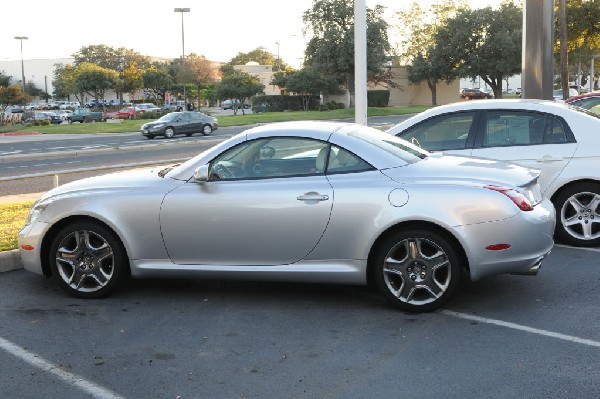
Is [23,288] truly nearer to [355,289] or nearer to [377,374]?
[355,289]

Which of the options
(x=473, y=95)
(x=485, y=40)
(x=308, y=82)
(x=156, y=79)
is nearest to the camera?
(x=485, y=40)

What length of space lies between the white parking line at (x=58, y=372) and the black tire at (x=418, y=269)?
231 cm

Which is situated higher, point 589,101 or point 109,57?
point 109,57

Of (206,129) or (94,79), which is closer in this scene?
(206,129)

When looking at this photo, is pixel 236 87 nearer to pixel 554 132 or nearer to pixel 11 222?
pixel 11 222

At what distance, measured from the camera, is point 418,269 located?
18.1 ft

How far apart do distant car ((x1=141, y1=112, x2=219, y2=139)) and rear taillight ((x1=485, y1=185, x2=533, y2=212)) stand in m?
32.0

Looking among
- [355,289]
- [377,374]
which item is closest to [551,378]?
[377,374]

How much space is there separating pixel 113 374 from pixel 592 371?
296 centimetres

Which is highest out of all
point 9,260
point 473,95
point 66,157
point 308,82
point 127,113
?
point 308,82

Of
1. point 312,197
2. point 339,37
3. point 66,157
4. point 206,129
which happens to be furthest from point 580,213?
point 339,37

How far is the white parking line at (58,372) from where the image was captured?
4.18 metres

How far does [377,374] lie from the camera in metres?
4.38

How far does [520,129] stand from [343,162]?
3.05 m
